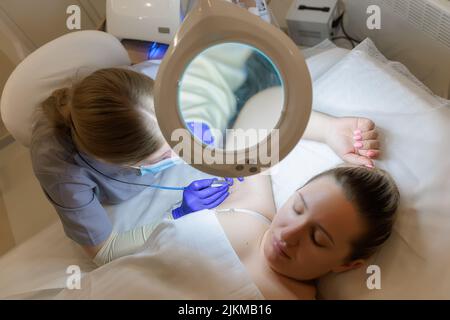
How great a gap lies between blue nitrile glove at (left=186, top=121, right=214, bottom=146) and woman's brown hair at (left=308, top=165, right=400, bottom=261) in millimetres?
375

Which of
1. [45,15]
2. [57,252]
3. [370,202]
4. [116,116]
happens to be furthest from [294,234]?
[45,15]

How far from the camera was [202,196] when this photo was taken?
129cm

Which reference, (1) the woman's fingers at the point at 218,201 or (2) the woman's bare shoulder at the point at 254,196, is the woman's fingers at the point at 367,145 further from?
(1) the woman's fingers at the point at 218,201

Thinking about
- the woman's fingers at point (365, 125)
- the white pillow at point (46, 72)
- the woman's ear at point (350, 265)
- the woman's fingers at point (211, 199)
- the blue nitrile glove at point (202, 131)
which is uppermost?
the blue nitrile glove at point (202, 131)

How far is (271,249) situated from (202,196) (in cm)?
30

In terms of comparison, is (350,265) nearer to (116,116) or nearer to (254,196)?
(254,196)

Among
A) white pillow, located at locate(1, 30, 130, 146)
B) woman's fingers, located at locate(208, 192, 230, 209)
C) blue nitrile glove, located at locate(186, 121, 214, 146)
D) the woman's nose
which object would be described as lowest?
woman's fingers, located at locate(208, 192, 230, 209)

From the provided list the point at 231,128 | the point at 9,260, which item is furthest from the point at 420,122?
the point at 9,260

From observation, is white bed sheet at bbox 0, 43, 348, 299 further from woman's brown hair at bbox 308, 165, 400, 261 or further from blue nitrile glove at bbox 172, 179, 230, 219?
woman's brown hair at bbox 308, 165, 400, 261

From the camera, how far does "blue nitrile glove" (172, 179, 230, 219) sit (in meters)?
1.29

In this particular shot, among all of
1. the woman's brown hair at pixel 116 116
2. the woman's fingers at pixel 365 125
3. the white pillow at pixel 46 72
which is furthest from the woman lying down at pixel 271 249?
the white pillow at pixel 46 72

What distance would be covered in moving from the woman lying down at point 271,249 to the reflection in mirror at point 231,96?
317 millimetres

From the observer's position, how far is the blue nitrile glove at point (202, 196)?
1290 millimetres

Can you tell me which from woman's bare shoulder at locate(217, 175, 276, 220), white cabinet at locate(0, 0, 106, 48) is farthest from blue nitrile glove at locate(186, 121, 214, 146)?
white cabinet at locate(0, 0, 106, 48)
